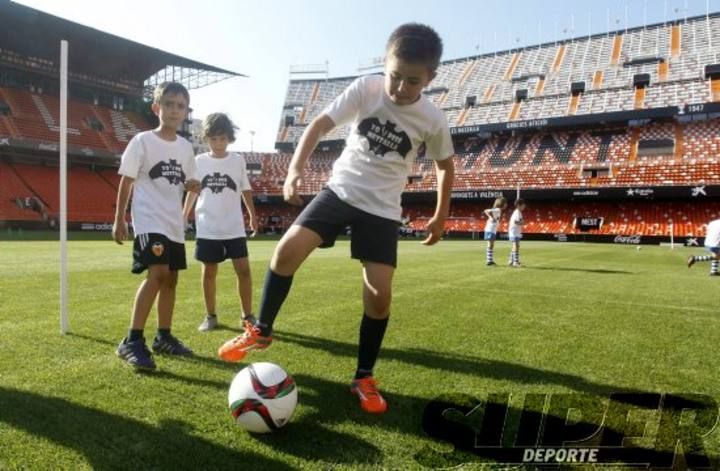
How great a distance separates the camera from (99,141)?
135ft

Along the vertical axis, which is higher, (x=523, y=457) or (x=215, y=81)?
(x=215, y=81)

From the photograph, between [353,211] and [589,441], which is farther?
[353,211]

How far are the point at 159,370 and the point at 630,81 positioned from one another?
151ft

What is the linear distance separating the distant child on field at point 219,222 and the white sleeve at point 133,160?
3.85 ft

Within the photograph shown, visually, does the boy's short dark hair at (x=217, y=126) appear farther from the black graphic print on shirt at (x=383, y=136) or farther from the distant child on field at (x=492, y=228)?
the distant child on field at (x=492, y=228)

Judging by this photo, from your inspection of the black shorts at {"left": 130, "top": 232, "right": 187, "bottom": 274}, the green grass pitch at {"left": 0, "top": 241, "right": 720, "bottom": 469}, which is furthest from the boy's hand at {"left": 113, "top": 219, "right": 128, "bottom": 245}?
the green grass pitch at {"left": 0, "top": 241, "right": 720, "bottom": 469}

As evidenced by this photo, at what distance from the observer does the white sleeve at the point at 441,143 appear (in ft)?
11.0

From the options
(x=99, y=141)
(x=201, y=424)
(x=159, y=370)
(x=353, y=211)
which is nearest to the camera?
(x=201, y=424)

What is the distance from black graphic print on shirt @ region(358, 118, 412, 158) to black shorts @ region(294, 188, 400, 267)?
1.32 feet

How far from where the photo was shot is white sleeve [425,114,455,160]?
11.0 ft

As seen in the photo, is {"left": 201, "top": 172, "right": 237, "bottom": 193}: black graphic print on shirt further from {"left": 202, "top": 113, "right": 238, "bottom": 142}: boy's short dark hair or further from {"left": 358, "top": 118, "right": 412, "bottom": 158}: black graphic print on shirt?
{"left": 358, "top": 118, "right": 412, "bottom": 158}: black graphic print on shirt

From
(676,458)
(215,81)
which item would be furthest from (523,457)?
(215,81)

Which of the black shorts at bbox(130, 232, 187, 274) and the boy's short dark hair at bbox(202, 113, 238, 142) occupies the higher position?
the boy's short dark hair at bbox(202, 113, 238, 142)

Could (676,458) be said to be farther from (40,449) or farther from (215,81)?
(215,81)
